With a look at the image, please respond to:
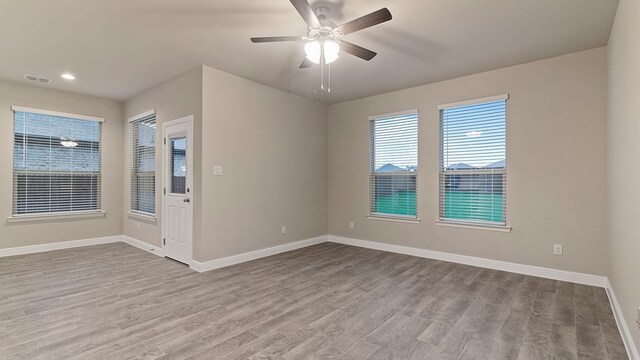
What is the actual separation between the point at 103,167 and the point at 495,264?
6.87 m

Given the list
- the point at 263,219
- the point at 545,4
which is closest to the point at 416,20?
the point at 545,4

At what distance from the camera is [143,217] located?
526 centimetres

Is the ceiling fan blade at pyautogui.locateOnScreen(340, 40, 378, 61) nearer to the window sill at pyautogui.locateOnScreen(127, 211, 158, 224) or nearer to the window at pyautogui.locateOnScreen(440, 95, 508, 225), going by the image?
the window at pyautogui.locateOnScreen(440, 95, 508, 225)

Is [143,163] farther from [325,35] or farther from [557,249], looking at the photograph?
[557,249]

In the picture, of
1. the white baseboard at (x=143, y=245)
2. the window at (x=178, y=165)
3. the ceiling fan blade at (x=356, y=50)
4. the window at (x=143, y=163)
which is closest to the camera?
the ceiling fan blade at (x=356, y=50)

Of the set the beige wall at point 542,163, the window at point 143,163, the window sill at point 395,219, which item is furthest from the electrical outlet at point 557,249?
the window at point 143,163

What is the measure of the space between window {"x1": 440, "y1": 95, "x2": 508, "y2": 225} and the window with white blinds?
1.58 ft

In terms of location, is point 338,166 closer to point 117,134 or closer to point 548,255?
point 548,255

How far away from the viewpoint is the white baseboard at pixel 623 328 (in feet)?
6.62

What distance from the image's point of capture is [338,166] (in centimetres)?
593

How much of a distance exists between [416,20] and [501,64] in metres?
1.77

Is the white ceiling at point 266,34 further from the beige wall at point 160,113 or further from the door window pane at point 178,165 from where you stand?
the door window pane at point 178,165

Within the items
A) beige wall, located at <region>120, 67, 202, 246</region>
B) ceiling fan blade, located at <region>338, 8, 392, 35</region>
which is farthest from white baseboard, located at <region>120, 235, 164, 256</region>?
ceiling fan blade, located at <region>338, 8, 392, 35</region>

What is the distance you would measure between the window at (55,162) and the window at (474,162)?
20.4 feet
